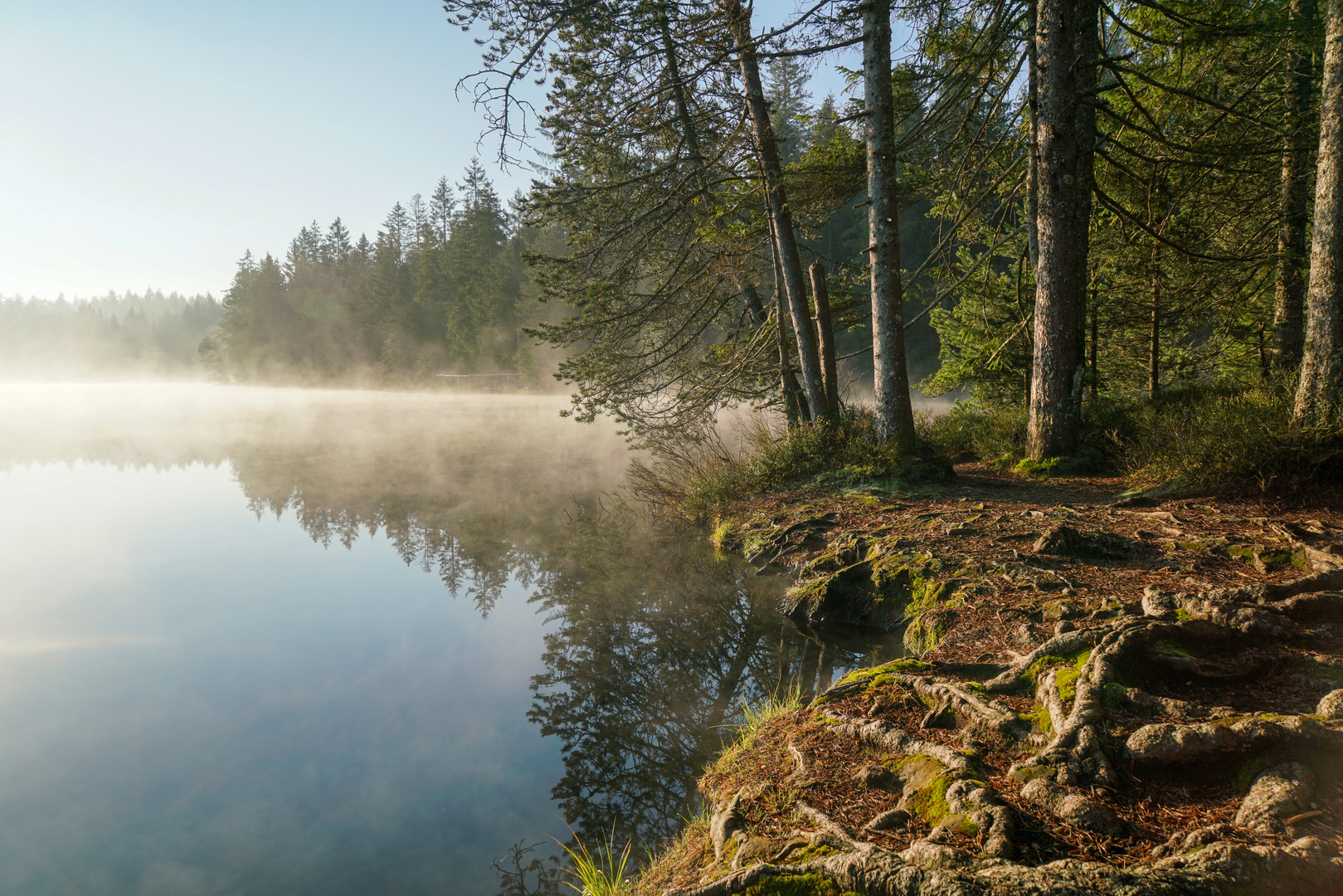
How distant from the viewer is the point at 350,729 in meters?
5.07

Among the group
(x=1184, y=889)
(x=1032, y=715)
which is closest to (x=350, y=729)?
(x=1032, y=715)

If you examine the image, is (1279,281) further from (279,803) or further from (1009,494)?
(279,803)

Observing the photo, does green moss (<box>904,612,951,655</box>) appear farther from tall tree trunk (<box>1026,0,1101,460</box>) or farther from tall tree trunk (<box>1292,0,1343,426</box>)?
tall tree trunk (<box>1026,0,1101,460</box>)

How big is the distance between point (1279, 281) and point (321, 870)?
1347 cm

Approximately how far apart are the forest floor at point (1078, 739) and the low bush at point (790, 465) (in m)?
3.44

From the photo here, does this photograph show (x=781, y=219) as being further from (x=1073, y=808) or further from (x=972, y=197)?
(x=1073, y=808)

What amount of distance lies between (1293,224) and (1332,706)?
10742mm

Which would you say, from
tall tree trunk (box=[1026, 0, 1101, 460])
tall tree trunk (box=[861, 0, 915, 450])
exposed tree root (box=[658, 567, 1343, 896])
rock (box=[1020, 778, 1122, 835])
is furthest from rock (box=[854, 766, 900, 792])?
tall tree trunk (box=[1026, 0, 1101, 460])

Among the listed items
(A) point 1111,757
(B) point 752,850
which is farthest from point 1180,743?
(B) point 752,850

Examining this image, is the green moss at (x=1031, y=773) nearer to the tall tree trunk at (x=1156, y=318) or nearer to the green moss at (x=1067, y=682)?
the green moss at (x=1067, y=682)

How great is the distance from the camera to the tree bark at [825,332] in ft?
36.0

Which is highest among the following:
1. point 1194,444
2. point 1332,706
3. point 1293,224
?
point 1293,224

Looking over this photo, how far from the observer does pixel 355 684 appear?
5.82 meters

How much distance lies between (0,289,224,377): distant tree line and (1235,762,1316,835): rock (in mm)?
110335
